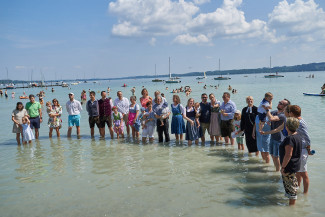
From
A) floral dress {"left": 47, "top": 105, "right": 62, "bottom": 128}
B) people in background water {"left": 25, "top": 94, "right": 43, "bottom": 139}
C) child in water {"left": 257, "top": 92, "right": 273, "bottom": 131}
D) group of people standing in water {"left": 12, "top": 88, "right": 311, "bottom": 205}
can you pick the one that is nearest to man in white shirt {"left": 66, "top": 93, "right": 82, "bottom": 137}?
group of people standing in water {"left": 12, "top": 88, "right": 311, "bottom": 205}

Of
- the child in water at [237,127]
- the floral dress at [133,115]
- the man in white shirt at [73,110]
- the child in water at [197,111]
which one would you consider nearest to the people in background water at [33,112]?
the man in white shirt at [73,110]

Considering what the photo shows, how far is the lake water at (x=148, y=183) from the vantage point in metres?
4.90

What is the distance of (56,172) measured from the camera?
7078 mm

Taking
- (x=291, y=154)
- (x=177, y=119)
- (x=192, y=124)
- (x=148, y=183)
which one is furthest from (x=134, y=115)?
(x=291, y=154)

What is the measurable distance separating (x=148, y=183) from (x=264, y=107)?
338cm

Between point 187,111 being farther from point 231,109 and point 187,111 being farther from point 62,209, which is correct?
point 62,209

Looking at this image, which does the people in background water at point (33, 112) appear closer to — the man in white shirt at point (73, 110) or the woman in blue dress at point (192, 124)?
the man in white shirt at point (73, 110)

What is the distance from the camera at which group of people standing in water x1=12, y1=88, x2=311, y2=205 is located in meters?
4.68

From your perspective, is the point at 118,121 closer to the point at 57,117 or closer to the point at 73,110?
the point at 73,110

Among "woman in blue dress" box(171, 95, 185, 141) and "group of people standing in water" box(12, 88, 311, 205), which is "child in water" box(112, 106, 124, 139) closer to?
"group of people standing in water" box(12, 88, 311, 205)

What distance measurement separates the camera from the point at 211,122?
9398 millimetres

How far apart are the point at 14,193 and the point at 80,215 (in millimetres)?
2119

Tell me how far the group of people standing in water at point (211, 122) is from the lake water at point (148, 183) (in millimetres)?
488

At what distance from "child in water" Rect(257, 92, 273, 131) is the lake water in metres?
1.30
